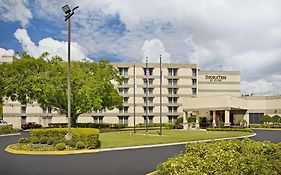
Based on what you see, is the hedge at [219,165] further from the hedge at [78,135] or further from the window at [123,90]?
the window at [123,90]

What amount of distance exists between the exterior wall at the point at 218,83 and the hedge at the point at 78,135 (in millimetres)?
63254

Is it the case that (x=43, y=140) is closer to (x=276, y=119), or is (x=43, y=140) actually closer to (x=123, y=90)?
(x=276, y=119)

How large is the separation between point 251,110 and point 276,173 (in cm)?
6656

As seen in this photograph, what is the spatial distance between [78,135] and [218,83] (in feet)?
222

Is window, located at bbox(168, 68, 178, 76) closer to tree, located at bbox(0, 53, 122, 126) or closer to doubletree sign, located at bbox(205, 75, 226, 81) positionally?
doubletree sign, located at bbox(205, 75, 226, 81)

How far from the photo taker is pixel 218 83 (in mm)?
84062

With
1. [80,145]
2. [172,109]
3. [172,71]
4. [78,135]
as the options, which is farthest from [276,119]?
[80,145]

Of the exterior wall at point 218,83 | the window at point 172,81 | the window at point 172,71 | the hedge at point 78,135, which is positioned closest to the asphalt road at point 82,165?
the hedge at point 78,135

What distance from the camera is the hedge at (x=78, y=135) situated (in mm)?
20922

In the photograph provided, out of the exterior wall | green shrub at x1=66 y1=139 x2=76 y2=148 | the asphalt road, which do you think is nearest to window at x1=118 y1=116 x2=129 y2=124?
the exterior wall

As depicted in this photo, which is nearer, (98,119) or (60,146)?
(60,146)

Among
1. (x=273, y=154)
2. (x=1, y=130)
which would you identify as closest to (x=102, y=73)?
(x=1, y=130)

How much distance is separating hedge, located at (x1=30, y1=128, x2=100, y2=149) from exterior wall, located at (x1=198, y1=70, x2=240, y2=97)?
63254 mm

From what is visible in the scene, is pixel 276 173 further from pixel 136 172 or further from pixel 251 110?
pixel 251 110
